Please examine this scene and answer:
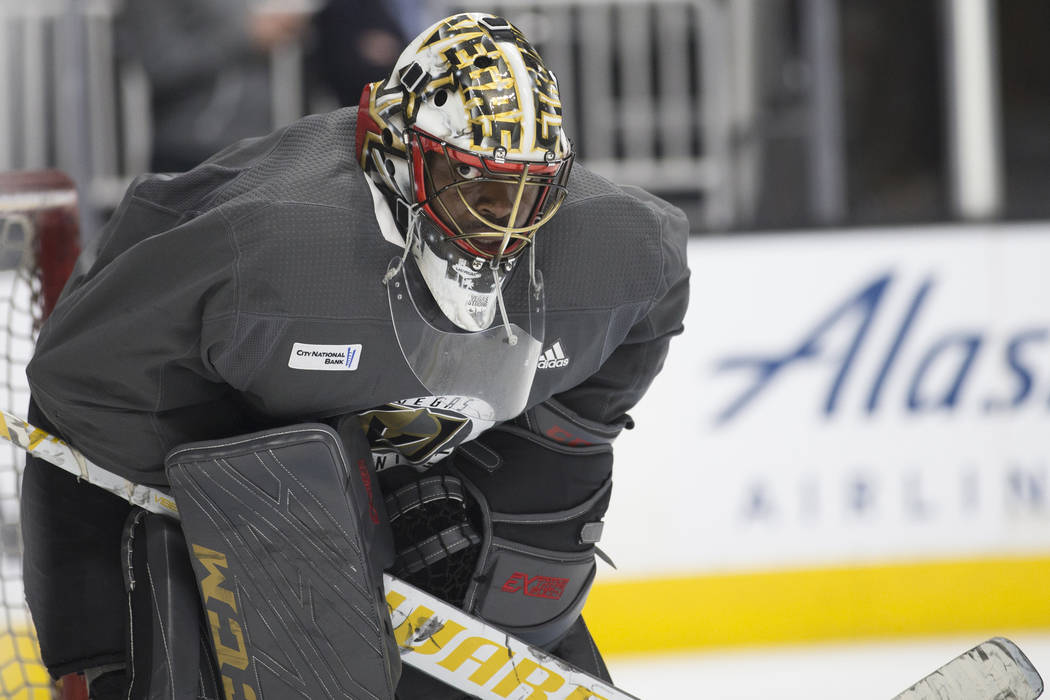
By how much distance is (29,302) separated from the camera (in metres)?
1.87

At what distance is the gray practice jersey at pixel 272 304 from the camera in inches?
51.9

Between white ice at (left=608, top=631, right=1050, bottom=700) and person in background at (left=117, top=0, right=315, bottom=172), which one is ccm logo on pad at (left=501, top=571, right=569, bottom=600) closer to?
white ice at (left=608, top=631, right=1050, bottom=700)

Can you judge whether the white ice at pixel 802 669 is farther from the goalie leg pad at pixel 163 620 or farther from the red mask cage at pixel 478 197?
the red mask cage at pixel 478 197

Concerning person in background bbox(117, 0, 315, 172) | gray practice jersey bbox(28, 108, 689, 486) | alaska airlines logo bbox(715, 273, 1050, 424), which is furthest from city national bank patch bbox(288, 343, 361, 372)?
person in background bbox(117, 0, 315, 172)

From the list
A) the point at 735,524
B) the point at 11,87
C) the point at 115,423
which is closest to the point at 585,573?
the point at 115,423

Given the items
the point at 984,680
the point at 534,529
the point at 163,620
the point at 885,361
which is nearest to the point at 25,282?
the point at 163,620

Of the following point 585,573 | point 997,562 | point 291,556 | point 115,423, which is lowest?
point 997,562

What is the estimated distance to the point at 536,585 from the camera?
5.45 ft

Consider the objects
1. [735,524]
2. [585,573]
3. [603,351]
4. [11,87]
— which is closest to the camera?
[603,351]

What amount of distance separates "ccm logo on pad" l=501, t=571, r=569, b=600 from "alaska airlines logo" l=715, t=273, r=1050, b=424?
1.12 m

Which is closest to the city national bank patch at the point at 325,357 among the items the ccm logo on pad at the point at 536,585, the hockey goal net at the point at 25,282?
the ccm logo on pad at the point at 536,585

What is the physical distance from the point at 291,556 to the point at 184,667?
0.62 feet

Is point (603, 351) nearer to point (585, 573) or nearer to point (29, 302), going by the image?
point (585, 573)

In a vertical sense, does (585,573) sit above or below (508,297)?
below
